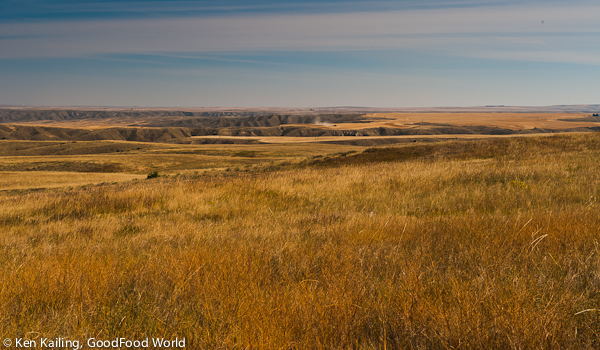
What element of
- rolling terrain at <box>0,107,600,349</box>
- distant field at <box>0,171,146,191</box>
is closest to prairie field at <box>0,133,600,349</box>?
rolling terrain at <box>0,107,600,349</box>

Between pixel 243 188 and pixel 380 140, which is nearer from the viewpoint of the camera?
pixel 243 188

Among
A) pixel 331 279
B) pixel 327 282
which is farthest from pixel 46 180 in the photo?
pixel 327 282

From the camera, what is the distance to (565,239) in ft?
12.7

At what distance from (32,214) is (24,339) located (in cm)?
895

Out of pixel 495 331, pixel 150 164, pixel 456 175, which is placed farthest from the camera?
pixel 150 164

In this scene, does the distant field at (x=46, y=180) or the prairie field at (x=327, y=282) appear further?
the distant field at (x=46, y=180)

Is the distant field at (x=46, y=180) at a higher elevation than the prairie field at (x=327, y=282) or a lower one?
lower

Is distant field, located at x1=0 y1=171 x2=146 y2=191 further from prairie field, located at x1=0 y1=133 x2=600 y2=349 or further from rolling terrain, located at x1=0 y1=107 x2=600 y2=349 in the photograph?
prairie field, located at x1=0 y1=133 x2=600 y2=349

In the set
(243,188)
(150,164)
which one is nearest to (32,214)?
(243,188)

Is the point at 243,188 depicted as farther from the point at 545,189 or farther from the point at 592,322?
the point at 592,322

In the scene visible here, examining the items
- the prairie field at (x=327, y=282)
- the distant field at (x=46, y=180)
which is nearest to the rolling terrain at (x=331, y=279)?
the prairie field at (x=327, y=282)

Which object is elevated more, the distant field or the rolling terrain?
the rolling terrain

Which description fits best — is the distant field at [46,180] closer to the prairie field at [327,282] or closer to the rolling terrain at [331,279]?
the rolling terrain at [331,279]

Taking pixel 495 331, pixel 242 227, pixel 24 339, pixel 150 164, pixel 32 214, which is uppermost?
pixel 495 331
